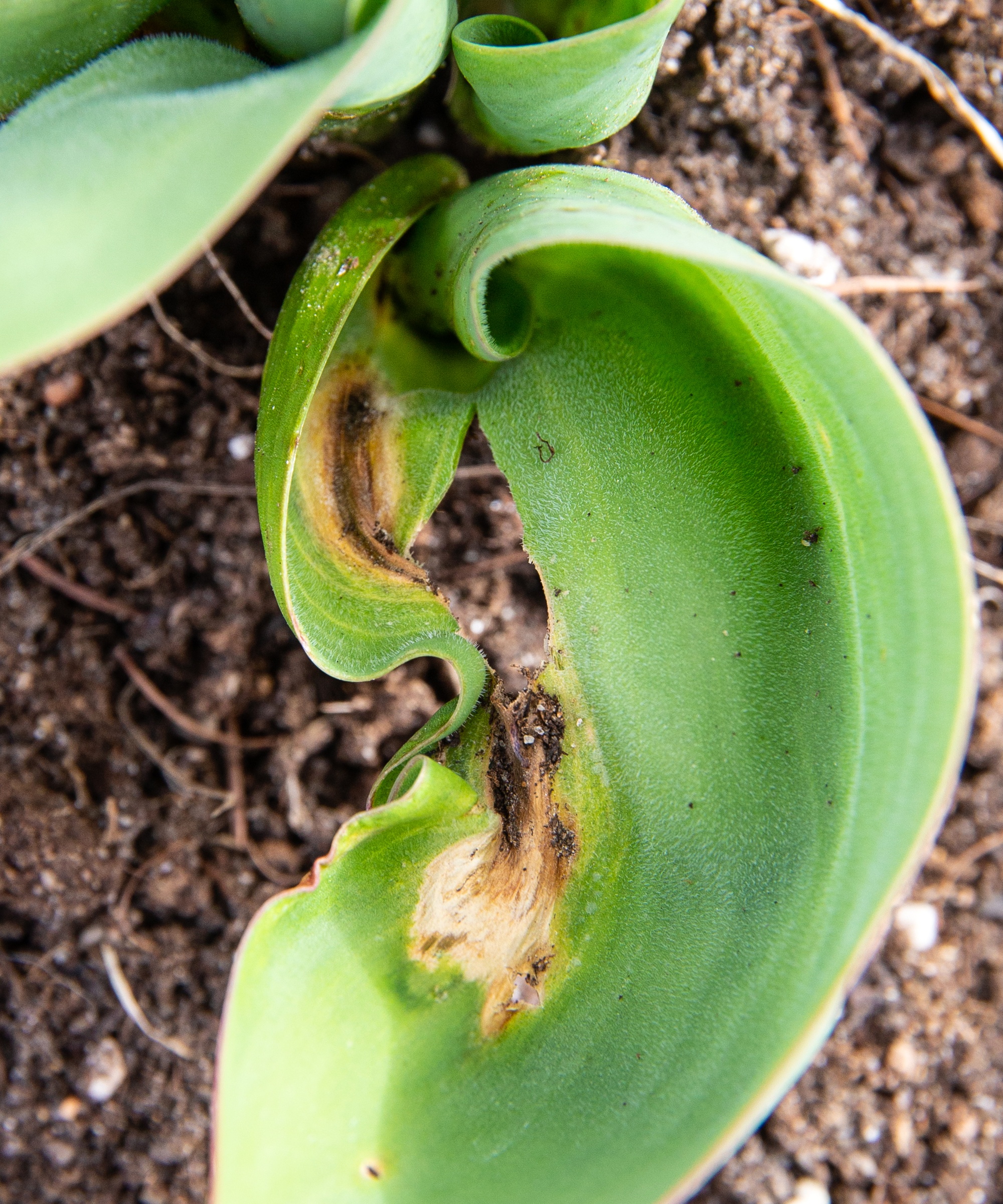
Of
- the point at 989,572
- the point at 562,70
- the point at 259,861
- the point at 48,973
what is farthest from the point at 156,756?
the point at 989,572

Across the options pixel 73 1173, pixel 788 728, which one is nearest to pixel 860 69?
pixel 788 728

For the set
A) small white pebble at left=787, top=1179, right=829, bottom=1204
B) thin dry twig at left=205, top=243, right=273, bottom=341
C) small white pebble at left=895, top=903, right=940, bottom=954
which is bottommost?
small white pebble at left=787, top=1179, right=829, bottom=1204

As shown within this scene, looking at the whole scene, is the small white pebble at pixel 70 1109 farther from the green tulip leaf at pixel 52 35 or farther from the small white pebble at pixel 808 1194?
the green tulip leaf at pixel 52 35

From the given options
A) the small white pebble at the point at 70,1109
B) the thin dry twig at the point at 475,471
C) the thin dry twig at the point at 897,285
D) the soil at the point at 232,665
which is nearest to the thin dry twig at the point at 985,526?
the soil at the point at 232,665

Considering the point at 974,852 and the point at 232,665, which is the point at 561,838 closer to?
the point at 232,665

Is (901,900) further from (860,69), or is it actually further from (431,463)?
(860,69)

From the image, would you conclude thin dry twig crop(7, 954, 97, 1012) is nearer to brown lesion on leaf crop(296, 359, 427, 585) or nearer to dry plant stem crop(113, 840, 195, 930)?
dry plant stem crop(113, 840, 195, 930)

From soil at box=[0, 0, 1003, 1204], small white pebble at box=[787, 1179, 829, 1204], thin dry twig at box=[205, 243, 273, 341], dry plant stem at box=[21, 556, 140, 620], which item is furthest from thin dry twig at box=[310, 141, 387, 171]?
small white pebble at box=[787, 1179, 829, 1204]
